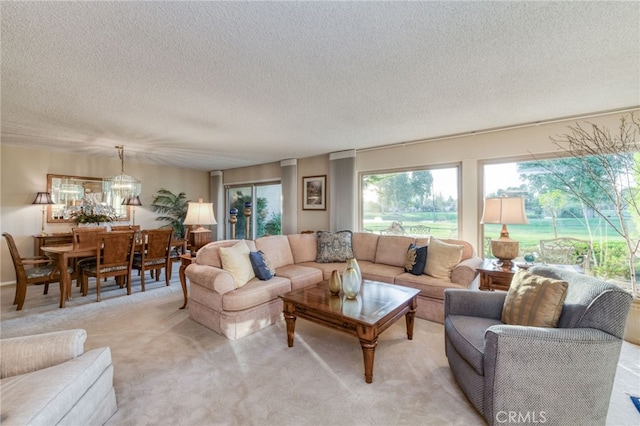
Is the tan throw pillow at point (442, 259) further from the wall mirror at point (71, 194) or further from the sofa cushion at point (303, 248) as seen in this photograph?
the wall mirror at point (71, 194)

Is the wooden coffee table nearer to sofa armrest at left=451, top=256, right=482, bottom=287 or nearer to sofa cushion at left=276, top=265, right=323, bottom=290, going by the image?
sofa cushion at left=276, top=265, right=323, bottom=290

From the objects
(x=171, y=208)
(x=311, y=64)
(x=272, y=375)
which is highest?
(x=311, y=64)

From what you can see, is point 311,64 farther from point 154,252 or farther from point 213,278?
point 154,252

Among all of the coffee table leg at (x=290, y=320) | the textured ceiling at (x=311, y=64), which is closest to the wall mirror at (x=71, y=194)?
the textured ceiling at (x=311, y=64)

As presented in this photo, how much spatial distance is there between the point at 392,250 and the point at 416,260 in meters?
0.50

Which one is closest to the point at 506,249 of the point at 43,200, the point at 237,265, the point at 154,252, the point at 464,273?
the point at 464,273

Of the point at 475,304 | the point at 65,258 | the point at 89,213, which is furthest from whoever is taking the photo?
the point at 89,213

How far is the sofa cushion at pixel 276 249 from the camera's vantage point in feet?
11.6

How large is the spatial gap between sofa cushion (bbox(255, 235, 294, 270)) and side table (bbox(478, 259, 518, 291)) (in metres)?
2.42

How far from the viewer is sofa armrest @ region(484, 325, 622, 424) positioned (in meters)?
1.33

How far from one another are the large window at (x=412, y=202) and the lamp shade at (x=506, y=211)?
3.58ft

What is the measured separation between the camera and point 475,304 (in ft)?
6.56

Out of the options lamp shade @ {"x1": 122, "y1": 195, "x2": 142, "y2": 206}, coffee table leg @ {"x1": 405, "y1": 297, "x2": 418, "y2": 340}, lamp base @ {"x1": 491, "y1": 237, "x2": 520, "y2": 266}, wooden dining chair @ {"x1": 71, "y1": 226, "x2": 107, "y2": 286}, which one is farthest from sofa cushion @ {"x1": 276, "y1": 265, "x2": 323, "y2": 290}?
lamp shade @ {"x1": 122, "y1": 195, "x2": 142, "y2": 206}

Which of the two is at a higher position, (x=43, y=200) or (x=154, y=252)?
(x=43, y=200)
